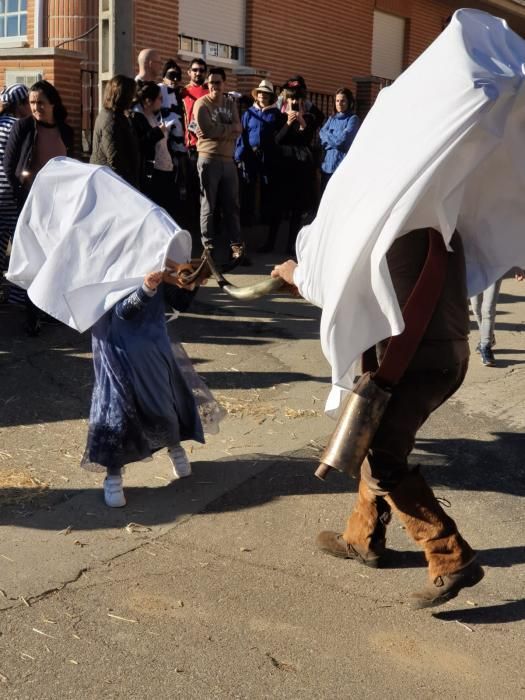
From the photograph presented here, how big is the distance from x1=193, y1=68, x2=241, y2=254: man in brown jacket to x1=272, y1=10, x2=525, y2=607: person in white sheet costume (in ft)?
23.8

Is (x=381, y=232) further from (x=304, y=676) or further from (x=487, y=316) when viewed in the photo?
(x=487, y=316)

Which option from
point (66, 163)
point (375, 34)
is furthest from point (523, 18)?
point (66, 163)

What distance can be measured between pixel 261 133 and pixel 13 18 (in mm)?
5104

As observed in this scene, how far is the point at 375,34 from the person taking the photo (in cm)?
2180

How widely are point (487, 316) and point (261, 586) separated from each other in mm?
4267

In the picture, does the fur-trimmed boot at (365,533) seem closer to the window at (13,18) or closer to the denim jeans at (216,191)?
the denim jeans at (216,191)

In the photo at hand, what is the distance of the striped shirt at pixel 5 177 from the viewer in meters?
8.93

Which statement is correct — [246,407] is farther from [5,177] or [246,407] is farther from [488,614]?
[5,177]

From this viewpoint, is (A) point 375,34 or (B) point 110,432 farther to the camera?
(A) point 375,34

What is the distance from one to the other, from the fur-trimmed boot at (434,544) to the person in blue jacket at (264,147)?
8.99m

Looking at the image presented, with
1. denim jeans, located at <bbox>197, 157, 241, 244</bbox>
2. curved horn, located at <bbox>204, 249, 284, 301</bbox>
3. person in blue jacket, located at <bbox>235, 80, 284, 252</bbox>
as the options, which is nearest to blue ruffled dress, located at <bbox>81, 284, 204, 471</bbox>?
curved horn, located at <bbox>204, 249, 284, 301</bbox>

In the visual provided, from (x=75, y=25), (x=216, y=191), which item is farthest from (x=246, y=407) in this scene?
(x=75, y=25)

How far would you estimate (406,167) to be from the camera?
365 cm

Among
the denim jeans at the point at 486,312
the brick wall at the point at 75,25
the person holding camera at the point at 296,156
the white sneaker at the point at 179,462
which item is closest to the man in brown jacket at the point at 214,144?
the person holding camera at the point at 296,156
